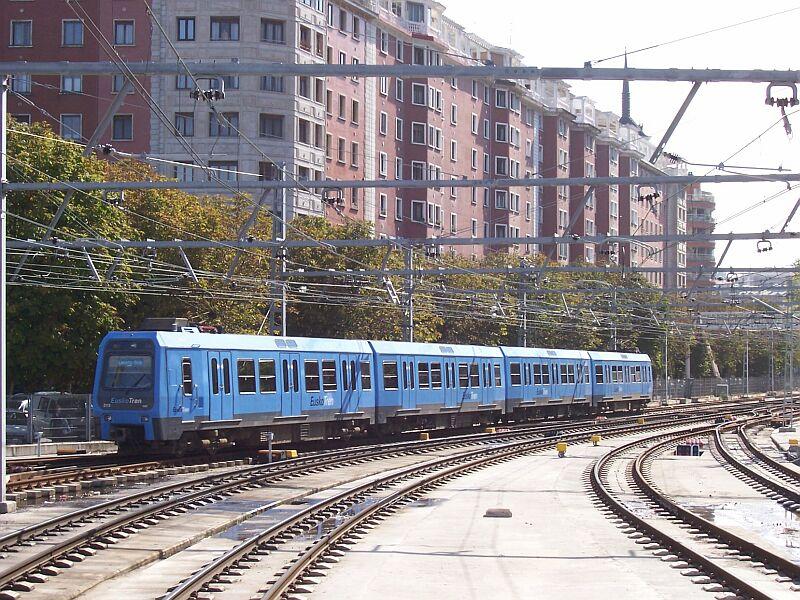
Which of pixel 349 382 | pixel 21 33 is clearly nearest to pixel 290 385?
pixel 349 382

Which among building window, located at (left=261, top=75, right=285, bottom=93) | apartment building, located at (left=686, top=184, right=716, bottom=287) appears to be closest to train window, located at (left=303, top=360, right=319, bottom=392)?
building window, located at (left=261, top=75, right=285, bottom=93)

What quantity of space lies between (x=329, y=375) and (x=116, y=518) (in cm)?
1744

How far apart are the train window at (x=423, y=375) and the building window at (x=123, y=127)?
2914cm

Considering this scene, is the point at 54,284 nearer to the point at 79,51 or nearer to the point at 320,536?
the point at 320,536

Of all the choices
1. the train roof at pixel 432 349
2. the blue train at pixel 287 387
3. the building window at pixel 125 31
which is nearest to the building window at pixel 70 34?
the building window at pixel 125 31

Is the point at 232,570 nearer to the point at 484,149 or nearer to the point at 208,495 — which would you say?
the point at 208,495

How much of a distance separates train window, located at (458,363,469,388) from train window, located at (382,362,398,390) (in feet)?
16.9

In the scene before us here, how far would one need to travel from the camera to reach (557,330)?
79.3 meters

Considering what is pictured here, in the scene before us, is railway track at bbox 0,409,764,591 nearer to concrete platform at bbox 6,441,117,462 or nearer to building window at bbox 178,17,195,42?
concrete platform at bbox 6,441,117,462

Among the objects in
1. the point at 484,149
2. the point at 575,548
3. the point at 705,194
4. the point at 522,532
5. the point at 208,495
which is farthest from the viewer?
the point at 705,194

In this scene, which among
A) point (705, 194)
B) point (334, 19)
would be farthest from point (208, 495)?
point (705, 194)

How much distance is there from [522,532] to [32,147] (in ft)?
86.9

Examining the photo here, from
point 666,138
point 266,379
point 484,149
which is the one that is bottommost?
point 266,379

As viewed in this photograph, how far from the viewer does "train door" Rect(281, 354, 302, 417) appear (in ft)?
108
